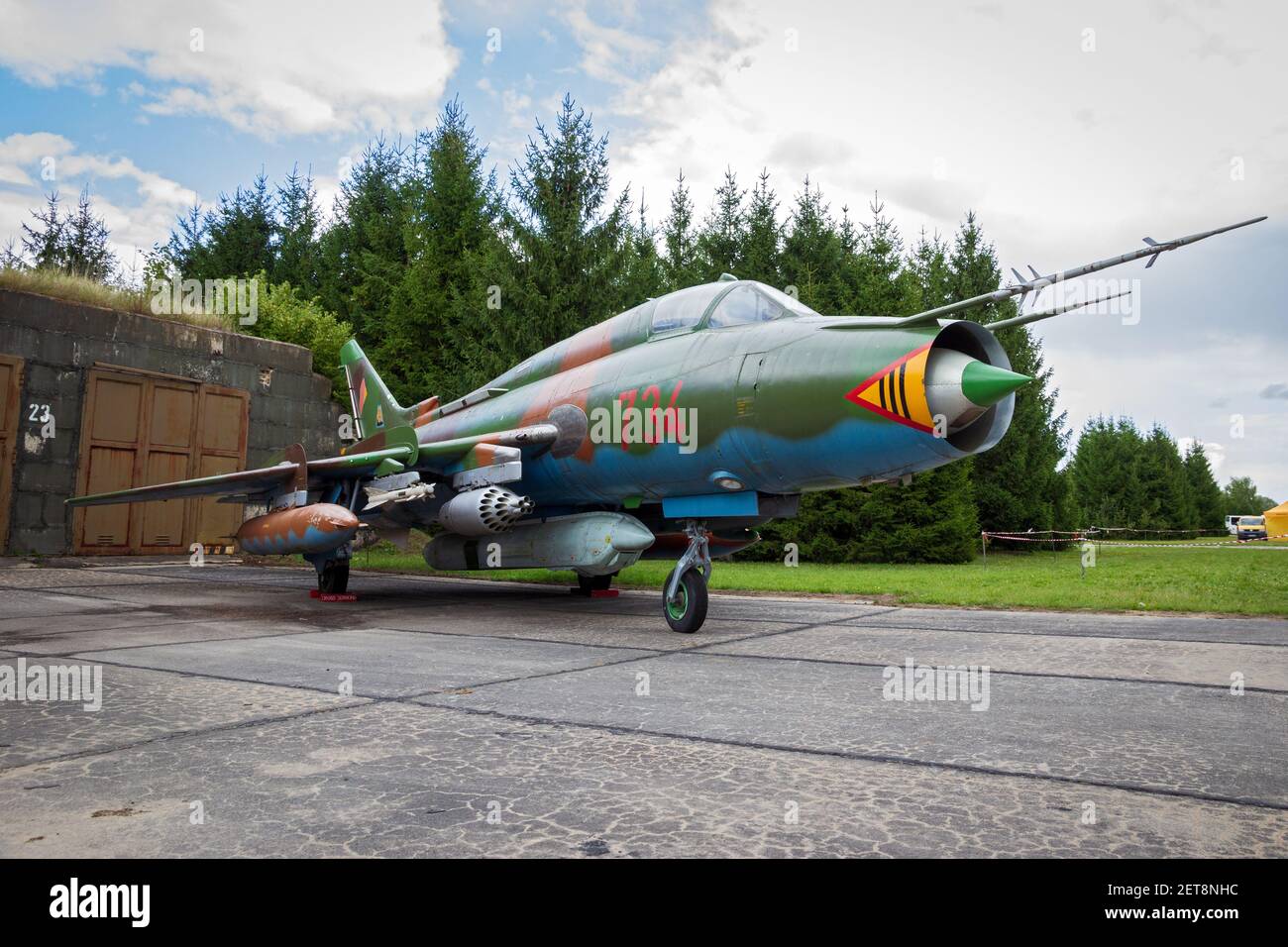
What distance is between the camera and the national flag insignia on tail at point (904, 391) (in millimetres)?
5715

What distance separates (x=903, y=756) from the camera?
10.6 ft

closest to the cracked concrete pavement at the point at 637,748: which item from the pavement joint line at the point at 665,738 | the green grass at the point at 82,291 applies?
the pavement joint line at the point at 665,738

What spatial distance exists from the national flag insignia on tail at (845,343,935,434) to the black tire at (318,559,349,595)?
23.2 ft

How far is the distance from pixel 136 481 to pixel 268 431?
3.22 m

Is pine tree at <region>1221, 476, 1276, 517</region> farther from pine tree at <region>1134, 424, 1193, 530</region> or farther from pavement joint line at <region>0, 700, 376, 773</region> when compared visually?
pavement joint line at <region>0, 700, 376, 773</region>

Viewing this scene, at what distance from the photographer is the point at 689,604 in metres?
7.25

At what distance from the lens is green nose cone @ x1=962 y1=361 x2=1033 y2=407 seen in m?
5.48

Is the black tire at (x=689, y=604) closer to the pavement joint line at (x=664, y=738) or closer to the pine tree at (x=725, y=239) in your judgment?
the pavement joint line at (x=664, y=738)

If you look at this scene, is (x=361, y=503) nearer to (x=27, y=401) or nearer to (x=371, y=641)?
(x=371, y=641)

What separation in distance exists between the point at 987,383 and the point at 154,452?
16866 mm

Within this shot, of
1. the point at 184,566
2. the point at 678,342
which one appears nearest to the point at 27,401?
the point at 184,566

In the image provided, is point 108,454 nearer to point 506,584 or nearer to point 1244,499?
point 506,584

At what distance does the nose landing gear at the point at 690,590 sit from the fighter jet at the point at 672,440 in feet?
0.06
